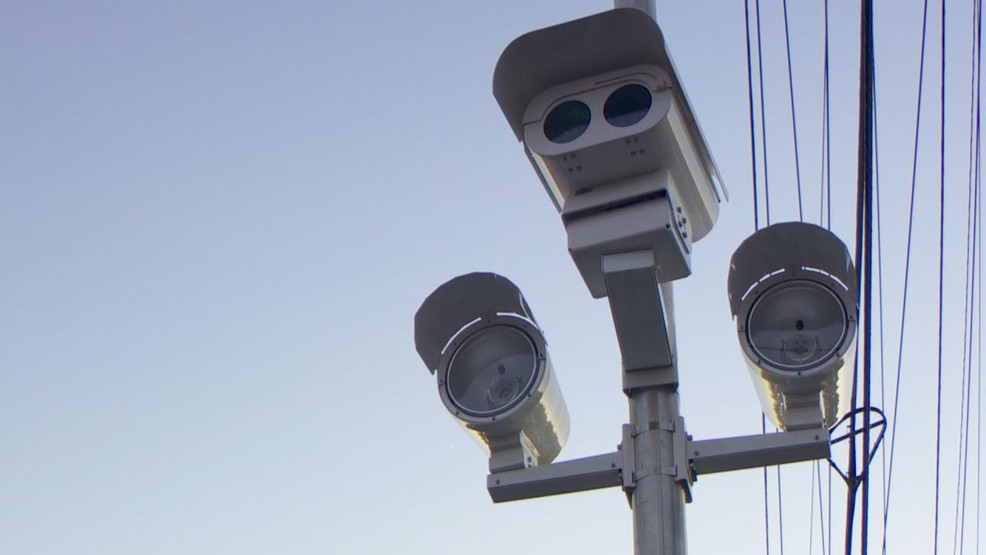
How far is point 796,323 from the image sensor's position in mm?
3062

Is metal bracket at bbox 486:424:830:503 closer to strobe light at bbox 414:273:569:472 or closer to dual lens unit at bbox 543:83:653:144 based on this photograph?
strobe light at bbox 414:273:569:472

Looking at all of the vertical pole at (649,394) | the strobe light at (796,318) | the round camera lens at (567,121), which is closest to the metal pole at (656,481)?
the vertical pole at (649,394)

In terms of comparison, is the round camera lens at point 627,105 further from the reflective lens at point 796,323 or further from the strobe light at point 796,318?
the reflective lens at point 796,323

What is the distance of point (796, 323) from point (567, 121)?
2.57ft

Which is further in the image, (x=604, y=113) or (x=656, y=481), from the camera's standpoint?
(x=604, y=113)

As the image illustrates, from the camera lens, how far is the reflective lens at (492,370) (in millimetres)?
3143

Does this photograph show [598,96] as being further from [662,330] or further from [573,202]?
[662,330]

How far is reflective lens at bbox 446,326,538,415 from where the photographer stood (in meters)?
3.14

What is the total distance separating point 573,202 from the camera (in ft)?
10.1

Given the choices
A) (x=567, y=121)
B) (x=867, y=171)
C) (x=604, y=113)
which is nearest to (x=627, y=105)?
(x=604, y=113)

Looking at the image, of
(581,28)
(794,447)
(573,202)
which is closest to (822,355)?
(794,447)

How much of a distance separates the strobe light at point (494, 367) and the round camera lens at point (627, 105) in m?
0.54

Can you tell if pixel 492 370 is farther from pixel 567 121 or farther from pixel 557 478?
pixel 567 121

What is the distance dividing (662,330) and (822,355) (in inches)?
15.7
